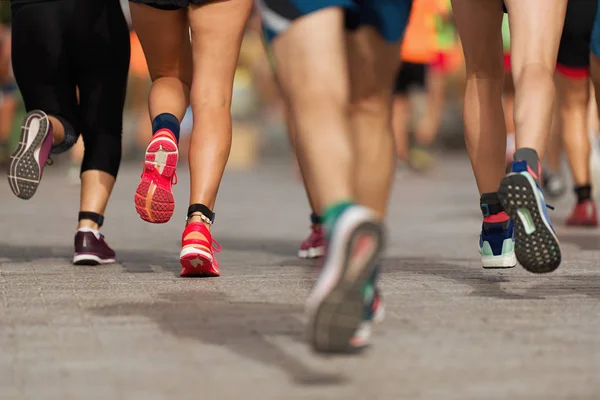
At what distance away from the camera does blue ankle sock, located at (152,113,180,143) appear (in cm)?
474

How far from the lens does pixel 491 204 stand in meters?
4.82

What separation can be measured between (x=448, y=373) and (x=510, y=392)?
0.23 meters

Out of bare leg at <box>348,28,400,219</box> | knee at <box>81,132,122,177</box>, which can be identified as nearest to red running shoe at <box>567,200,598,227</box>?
knee at <box>81,132,122,177</box>

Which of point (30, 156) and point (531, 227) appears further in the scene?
point (30, 156)

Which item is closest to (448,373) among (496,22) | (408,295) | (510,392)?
(510,392)

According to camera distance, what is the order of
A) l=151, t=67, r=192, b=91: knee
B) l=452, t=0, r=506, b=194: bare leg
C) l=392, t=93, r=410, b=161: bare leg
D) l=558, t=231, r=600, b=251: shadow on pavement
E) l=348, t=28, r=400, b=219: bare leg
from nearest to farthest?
l=348, t=28, r=400, b=219: bare leg → l=452, t=0, r=506, b=194: bare leg → l=151, t=67, r=192, b=91: knee → l=558, t=231, r=600, b=251: shadow on pavement → l=392, t=93, r=410, b=161: bare leg

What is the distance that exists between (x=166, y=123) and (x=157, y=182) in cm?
34

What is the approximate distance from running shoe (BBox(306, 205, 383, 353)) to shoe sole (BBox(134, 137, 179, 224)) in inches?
69.7

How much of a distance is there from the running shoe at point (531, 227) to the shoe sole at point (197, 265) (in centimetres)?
142

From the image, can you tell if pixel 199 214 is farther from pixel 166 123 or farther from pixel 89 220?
pixel 89 220

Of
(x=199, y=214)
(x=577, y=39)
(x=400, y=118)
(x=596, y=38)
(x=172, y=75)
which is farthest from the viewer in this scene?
(x=400, y=118)

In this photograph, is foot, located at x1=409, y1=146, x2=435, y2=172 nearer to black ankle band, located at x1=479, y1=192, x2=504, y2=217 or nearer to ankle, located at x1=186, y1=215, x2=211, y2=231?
black ankle band, located at x1=479, y1=192, x2=504, y2=217

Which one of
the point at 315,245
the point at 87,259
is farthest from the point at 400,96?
the point at 87,259

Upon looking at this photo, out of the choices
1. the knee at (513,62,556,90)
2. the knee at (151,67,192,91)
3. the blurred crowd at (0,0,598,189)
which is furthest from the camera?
the blurred crowd at (0,0,598,189)
